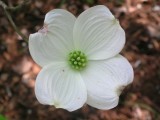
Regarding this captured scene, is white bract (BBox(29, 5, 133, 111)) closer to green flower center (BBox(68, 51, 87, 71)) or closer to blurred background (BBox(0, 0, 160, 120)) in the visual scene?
green flower center (BBox(68, 51, 87, 71))

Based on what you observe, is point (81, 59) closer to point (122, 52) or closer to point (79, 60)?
point (79, 60)

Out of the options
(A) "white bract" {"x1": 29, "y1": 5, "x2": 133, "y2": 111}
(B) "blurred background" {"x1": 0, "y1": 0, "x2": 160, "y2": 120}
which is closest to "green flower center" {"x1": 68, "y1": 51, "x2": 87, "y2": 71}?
(A) "white bract" {"x1": 29, "y1": 5, "x2": 133, "y2": 111}

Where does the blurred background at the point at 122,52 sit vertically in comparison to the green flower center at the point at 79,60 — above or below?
below

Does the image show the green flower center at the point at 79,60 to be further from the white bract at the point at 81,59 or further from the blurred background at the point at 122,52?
the blurred background at the point at 122,52

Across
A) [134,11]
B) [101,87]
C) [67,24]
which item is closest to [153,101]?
[134,11]

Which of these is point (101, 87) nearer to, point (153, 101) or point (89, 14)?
point (89, 14)

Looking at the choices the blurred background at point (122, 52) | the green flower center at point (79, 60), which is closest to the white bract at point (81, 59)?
the green flower center at point (79, 60)

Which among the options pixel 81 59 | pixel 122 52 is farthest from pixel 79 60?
pixel 122 52

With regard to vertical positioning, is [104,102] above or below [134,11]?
above
